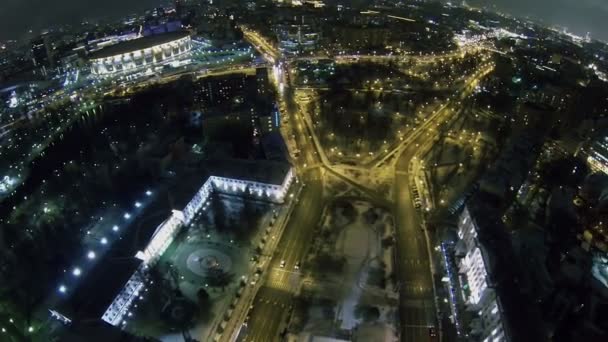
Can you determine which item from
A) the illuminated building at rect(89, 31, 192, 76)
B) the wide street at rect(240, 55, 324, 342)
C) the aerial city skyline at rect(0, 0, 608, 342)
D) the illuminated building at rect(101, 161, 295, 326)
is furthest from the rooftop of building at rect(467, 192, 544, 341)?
the illuminated building at rect(89, 31, 192, 76)

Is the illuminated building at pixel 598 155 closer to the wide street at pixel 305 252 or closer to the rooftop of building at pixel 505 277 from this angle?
the wide street at pixel 305 252

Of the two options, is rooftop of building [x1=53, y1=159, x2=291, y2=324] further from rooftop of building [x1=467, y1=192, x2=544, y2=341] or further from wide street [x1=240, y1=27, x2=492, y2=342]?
rooftop of building [x1=467, y1=192, x2=544, y2=341]

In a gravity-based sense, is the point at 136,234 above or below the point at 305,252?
above

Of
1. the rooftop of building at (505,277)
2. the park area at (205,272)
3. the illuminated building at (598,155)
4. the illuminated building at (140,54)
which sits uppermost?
the illuminated building at (140,54)

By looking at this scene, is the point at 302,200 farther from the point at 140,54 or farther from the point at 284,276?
the point at 140,54

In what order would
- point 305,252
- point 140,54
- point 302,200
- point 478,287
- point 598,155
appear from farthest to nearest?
point 140,54 < point 598,155 < point 302,200 < point 305,252 < point 478,287

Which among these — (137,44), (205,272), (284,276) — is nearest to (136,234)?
(205,272)

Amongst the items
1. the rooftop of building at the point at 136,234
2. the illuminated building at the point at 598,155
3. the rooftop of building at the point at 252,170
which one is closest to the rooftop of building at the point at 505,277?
the rooftop of building at the point at 252,170
